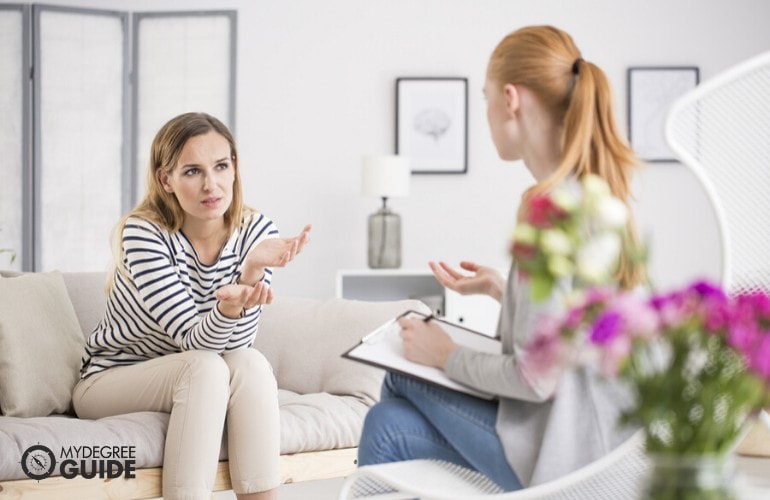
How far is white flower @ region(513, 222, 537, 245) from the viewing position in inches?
29.0

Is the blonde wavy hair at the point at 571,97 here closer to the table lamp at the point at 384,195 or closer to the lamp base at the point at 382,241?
the table lamp at the point at 384,195

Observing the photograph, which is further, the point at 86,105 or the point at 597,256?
the point at 86,105

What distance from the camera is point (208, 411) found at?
7.30ft

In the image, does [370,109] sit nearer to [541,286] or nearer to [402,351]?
[402,351]

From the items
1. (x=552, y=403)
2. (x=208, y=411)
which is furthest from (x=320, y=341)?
(x=552, y=403)

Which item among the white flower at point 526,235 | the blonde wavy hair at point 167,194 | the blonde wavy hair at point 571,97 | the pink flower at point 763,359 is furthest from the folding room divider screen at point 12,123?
the pink flower at point 763,359

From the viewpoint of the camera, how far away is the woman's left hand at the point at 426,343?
145 cm

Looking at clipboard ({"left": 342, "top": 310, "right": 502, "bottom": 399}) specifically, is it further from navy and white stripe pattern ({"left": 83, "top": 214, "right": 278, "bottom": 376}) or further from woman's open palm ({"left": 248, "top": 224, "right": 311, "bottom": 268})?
navy and white stripe pattern ({"left": 83, "top": 214, "right": 278, "bottom": 376})

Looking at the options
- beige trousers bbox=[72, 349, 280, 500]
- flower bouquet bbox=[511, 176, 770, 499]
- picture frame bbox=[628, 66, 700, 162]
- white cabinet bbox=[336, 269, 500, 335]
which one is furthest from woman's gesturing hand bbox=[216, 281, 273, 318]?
picture frame bbox=[628, 66, 700, 162]

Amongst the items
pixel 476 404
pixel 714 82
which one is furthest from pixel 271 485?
pixel 714 82

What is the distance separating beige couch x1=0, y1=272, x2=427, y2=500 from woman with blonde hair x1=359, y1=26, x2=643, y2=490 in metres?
0.95

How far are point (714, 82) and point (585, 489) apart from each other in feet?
1.89

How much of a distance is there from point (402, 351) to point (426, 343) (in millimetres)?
56

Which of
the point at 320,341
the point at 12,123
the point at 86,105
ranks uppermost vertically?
the point at 86,105
